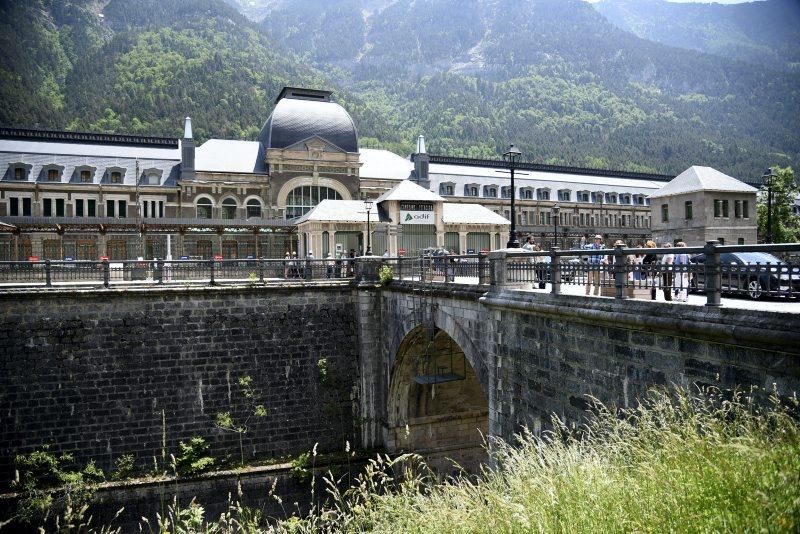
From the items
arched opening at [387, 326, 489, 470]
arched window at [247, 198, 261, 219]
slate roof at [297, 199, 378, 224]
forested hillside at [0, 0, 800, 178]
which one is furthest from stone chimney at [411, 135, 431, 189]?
forested hillside at [0, 0, 800, 178]

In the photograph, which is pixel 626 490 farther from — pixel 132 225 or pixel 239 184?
pixel 239 184

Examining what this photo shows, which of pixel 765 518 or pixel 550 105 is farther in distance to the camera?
pixel 550 105

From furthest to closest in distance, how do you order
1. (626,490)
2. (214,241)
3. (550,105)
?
1. (550,105)
2. (214,241)
3. (626,490)

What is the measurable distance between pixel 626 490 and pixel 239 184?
5281 centimetres

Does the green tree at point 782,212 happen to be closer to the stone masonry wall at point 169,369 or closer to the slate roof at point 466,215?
the slate roof at point 466,215

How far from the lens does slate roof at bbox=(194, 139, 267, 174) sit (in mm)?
55438

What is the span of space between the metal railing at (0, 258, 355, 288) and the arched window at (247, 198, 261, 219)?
2968cm

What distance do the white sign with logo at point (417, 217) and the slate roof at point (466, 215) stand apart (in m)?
1.60

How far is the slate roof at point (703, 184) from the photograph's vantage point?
128ft

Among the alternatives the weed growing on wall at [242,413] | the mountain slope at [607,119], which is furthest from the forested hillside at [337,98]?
the weed growing on wall at [242,413]

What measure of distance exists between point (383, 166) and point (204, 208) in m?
19.4

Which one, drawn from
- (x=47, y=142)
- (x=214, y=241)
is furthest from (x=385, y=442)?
(x=47, y=142)

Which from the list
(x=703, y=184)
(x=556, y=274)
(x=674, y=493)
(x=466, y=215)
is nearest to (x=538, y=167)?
(x=703, y=184)

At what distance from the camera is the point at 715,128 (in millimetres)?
164500
